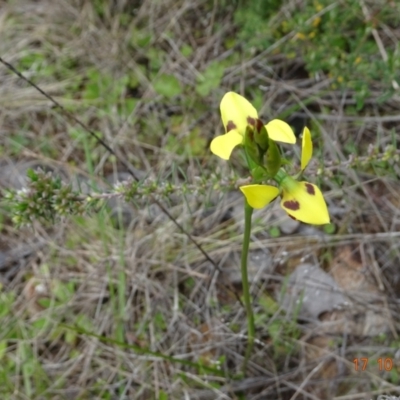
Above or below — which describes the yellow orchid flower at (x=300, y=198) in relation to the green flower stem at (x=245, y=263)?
above

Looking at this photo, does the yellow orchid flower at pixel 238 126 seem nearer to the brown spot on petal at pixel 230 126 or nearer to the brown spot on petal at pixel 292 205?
the brown spot on petal at pixel 230 126

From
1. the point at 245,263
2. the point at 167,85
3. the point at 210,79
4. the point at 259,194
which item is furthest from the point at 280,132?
the point at 167,85

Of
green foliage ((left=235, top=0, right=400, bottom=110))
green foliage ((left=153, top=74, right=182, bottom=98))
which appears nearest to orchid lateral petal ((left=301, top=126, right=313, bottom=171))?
green foliage ((left=235, top=0, right=400, bottom=110))

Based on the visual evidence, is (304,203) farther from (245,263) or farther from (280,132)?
(245,263)

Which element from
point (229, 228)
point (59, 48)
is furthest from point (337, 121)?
point (59, 48)

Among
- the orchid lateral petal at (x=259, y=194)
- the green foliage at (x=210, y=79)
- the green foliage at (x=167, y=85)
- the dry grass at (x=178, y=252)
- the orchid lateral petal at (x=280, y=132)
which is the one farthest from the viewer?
the green foliage at (x=167, y=85)

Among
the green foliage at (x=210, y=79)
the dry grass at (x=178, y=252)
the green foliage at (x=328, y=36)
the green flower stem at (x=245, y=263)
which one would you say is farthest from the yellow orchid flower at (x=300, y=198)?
the green foliage at (x=210, y=79)

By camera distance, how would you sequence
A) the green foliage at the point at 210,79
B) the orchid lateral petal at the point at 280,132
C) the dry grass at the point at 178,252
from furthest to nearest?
the green foliage at the point at 210,79 < the dry grass at the point at 178,252 < the orchid lateral petal at the point at 280,132

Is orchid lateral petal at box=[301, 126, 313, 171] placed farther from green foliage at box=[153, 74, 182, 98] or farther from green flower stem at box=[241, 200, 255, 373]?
green foliage at box=[153, 74, 182, 98]
